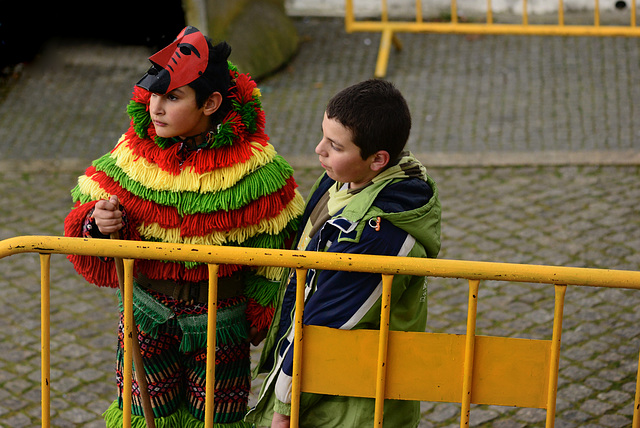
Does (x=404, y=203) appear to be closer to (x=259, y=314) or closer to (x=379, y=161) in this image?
(x=379, y=161)

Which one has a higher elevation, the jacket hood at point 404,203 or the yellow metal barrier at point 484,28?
the yellow metal barrier at point 484,28

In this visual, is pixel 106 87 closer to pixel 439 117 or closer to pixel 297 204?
pixel 439 117

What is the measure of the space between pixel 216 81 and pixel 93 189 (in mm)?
532

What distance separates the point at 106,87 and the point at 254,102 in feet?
18.7

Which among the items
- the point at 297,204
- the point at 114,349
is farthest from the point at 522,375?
the point at 114,349

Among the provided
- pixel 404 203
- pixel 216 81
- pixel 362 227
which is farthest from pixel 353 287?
pixel 216 81

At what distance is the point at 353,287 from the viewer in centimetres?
255

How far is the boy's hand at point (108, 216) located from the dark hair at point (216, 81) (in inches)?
16.0

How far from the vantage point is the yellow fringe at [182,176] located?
2.81 metres

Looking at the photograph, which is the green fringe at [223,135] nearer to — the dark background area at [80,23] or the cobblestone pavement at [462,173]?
the cobblestone pavement at [462,173]

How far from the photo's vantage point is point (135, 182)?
2.83 metres

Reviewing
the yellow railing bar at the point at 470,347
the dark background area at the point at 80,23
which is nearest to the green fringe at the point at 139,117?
the yellow railing bar at the point at 470,347

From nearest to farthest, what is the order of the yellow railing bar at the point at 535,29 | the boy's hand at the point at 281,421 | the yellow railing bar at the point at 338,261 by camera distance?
1. the yellow railing bar at the point at 338,261
2. the boy's hand at the point at 281,421
3. the yellow railing bar at the point at 535,29

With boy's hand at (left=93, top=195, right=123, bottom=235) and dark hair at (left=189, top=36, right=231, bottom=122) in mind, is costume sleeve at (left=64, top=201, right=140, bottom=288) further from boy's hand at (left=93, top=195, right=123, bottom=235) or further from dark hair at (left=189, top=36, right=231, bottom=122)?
dark hair at (left=189, top=36, right=231, bottom=122)
